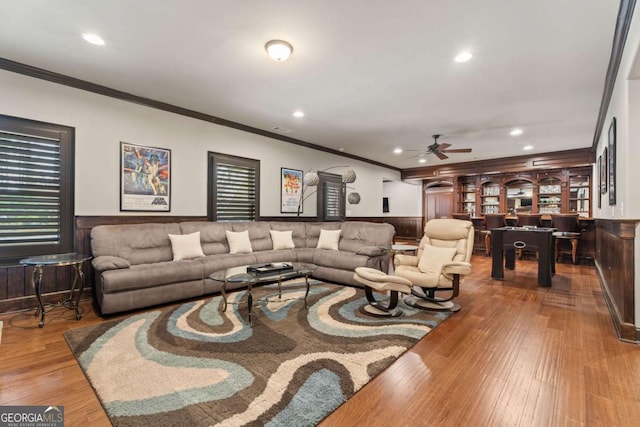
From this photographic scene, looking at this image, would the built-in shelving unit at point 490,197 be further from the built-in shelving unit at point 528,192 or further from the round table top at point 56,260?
the round table top at point 56,260

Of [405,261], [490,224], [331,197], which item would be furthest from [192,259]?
[490,224]

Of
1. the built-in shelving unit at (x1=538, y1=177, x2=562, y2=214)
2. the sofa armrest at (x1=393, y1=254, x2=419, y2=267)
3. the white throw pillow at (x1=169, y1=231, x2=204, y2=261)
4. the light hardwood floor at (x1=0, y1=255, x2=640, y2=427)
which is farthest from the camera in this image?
the built-in shelving unit at (x1=538, y1=177, x2=562, y2=214)

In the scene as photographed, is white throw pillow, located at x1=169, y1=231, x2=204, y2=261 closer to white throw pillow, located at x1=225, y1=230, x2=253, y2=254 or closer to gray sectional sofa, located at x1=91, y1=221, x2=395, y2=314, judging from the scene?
gray sectional sofa, located at x1=91, y1=221, x2=395, y2=314

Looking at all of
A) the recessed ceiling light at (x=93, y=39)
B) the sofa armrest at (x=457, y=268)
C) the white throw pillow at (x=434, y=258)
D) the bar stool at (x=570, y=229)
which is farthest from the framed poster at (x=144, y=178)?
the bar stool at (x=570, y=229)

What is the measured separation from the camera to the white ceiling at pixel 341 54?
236cm

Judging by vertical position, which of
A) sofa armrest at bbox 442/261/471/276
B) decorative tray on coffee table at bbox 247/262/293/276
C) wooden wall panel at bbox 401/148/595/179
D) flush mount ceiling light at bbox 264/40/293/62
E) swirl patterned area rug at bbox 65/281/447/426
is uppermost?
flush mount ceiling light at bbox 264/40/293/62

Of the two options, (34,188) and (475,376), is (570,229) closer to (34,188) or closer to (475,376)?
(475,376)

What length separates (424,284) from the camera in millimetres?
3285

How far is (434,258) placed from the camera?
3.68 metres

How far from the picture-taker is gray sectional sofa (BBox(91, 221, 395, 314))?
3221 mm

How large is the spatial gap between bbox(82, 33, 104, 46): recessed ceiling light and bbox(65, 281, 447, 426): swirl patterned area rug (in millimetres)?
2703

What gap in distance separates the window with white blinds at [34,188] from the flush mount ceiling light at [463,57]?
4479 millimetres

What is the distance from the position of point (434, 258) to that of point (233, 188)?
11.6 ft

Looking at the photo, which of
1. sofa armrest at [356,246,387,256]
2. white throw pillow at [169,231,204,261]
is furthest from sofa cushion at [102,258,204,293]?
sofa armrest at [356,246,387,256]
